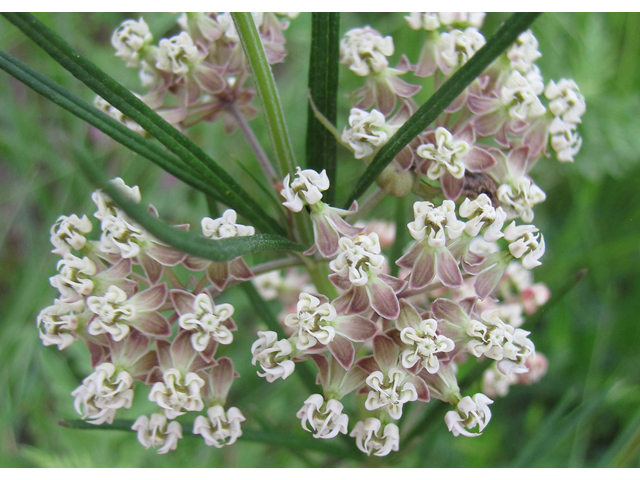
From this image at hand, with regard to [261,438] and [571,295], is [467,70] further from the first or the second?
[571,295]

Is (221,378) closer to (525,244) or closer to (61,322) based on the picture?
(61,322)

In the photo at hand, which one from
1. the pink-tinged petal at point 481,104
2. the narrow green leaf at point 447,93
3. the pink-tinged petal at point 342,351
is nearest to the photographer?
the narrow green leaf at point 447,93

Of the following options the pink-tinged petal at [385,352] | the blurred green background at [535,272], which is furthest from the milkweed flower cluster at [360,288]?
the blurred green background at [535,272]

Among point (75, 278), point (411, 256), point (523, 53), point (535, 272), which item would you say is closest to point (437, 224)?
point (411, 256)

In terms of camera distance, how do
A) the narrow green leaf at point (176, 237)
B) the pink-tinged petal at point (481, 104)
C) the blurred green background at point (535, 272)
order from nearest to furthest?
the narrow green leaf at point (176, 237), the pink-tinged petal at point (481, 104), the blurred green background at point (535, 272)

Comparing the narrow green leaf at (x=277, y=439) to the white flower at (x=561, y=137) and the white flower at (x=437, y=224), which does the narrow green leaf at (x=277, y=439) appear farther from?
the white flower at (x=561, y=137)

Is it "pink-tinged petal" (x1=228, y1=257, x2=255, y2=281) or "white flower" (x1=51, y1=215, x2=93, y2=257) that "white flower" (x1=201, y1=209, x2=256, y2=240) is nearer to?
"pink-tinged petal" (x1=228, y1=257, x2=255, y2=281)
